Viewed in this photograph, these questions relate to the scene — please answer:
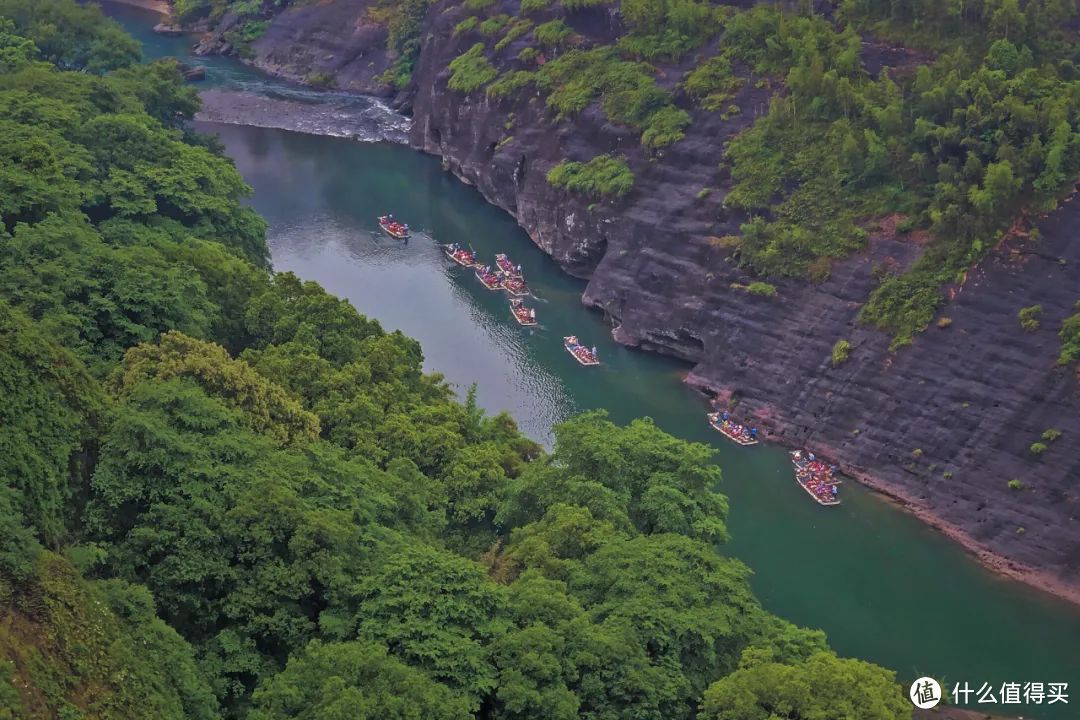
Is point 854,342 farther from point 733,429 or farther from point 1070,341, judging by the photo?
point 1070,341

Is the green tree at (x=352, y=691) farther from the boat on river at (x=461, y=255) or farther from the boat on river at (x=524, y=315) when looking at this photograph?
the boat on river at (x=461, y=255)

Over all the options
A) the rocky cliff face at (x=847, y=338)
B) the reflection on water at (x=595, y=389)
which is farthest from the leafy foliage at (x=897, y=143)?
the reflection on water at (x=595, y=389)

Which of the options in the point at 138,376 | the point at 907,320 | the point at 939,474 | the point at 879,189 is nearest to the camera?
the point at 138,376

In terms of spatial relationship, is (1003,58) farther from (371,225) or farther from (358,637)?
(358,637)

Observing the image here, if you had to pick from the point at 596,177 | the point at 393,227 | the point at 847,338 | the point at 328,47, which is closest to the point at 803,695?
the point at 847,338

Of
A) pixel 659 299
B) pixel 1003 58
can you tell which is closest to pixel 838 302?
pixel 659 299

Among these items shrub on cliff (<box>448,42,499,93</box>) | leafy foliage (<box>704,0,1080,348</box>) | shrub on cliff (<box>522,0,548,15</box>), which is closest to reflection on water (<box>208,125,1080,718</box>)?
shrub on cliff (<box>448,42,499,93</box>)
